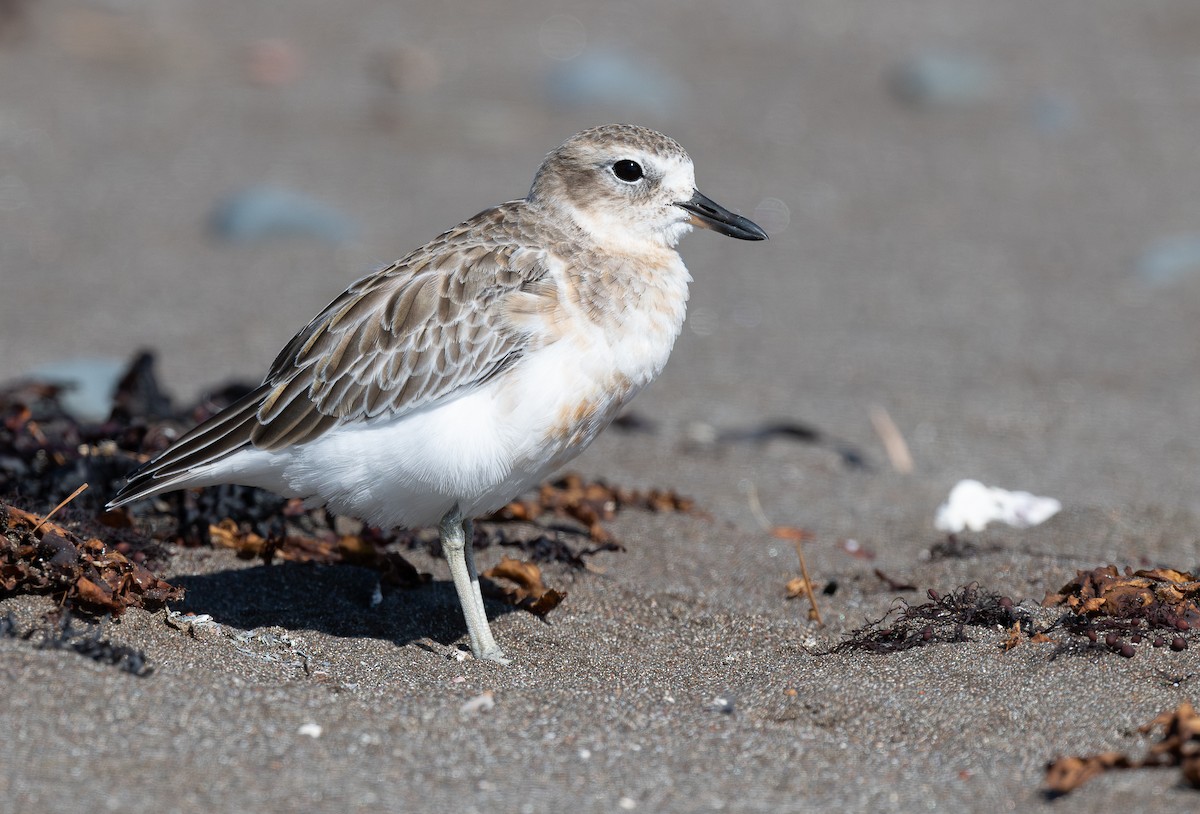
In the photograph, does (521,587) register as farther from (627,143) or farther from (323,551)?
(627,143)

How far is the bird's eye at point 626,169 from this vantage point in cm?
521

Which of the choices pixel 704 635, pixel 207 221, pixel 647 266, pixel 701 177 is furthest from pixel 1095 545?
pixel 207 221

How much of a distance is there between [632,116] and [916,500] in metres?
6.68

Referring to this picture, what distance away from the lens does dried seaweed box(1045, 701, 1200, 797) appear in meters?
3.60

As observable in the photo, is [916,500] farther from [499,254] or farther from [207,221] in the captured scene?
[207,221]

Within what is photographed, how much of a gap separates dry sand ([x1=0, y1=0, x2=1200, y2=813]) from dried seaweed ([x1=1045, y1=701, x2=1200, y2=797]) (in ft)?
0.14

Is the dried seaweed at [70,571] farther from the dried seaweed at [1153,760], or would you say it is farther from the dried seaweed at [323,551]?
the dried seaweed at [1153,760]

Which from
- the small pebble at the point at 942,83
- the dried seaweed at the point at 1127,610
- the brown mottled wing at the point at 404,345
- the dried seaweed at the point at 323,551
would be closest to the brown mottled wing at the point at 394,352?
the brown mottled wing at the point at 404,345

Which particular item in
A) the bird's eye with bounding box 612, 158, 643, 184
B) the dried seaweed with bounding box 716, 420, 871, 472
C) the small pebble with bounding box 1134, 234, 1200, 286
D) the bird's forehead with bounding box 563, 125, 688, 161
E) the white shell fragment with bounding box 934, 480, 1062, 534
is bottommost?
the dried seaweed with bounding box 716, 420, 871, 472

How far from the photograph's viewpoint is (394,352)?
4902 millimetres

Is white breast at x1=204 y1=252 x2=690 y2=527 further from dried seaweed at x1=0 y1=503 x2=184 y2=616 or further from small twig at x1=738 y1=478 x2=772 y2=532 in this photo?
small twig at x1=738 y1=478 x2=772 y2=532

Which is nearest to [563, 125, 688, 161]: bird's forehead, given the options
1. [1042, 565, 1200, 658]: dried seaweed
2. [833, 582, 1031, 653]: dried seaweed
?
[833, 582, 1031, 653]: dried seaweed

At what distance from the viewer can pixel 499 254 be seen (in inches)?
196

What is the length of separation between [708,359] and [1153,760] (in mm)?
6040
